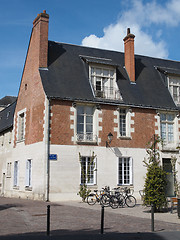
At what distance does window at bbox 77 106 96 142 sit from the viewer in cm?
1941

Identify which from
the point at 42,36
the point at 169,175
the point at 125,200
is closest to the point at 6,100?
the point at 42,36

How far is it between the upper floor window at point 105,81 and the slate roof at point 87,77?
0.36 metres

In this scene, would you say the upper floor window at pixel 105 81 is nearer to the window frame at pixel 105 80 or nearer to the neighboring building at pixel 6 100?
the window frame at pixel 105 80

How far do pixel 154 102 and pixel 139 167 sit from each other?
4355 mm

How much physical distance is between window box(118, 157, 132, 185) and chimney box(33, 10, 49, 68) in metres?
7.49

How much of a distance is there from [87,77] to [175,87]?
21.8 ft

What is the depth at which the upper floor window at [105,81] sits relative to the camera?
2088 centimetres

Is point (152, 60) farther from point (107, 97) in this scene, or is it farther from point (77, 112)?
point (77, 112)

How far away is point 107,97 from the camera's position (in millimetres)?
20609

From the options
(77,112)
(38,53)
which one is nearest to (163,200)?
(77,112)

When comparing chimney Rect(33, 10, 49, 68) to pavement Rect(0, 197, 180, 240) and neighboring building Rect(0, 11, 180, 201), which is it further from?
pavement Rect(0, 197, 180, 240)

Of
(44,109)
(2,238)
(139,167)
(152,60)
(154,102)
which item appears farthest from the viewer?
(152,60)

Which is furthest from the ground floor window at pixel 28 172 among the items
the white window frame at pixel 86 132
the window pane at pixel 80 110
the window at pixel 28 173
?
the window pane at pixel 80 110

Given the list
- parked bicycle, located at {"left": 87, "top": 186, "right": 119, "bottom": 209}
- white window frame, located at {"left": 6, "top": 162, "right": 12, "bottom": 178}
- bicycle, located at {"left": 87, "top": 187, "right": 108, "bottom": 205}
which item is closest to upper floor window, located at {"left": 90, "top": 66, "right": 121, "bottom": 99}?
bicycle, located at {"left": 87, "top": 187, "right": 108, "bottom": 205}
